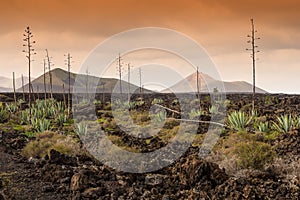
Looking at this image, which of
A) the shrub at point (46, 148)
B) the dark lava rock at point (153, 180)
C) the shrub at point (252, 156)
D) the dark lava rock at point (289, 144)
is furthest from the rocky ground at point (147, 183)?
the dark lava rock at point (289, 144)

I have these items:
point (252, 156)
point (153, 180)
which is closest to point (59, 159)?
point (153, 180)

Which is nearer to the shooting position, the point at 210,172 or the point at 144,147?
the point at 210,172

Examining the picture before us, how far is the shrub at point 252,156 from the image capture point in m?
10.4

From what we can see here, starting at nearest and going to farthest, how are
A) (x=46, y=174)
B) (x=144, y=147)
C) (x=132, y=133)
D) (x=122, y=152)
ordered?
1. (x=46, y=174)
2. (x=122, y=152)
3. (x=144, y=147)
4. (x=132, y=133)

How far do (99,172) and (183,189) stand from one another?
250 centimetres

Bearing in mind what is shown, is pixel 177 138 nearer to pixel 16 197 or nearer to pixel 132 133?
pixel 132 133

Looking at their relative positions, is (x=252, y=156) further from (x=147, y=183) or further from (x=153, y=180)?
(x=147, y=183)

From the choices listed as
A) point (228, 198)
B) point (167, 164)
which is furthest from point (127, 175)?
point (228, 198)

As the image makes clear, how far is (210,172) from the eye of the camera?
8633 millimetres

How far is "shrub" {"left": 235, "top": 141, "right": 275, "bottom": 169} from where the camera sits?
10.4 meters

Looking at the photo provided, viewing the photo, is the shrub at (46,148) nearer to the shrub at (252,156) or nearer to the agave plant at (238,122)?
the shrub at (252,156)

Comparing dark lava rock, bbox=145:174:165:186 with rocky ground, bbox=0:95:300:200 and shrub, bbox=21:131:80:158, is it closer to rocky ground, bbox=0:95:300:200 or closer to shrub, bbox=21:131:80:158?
rocky ground, bbox=0:95:300:200

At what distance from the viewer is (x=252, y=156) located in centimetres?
1052

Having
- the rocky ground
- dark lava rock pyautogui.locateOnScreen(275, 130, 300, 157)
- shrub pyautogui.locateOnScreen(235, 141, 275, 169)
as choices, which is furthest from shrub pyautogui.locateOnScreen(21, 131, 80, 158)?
dark lava rock pyautogui.locateOnScreen(275, 130, 300, 157)
